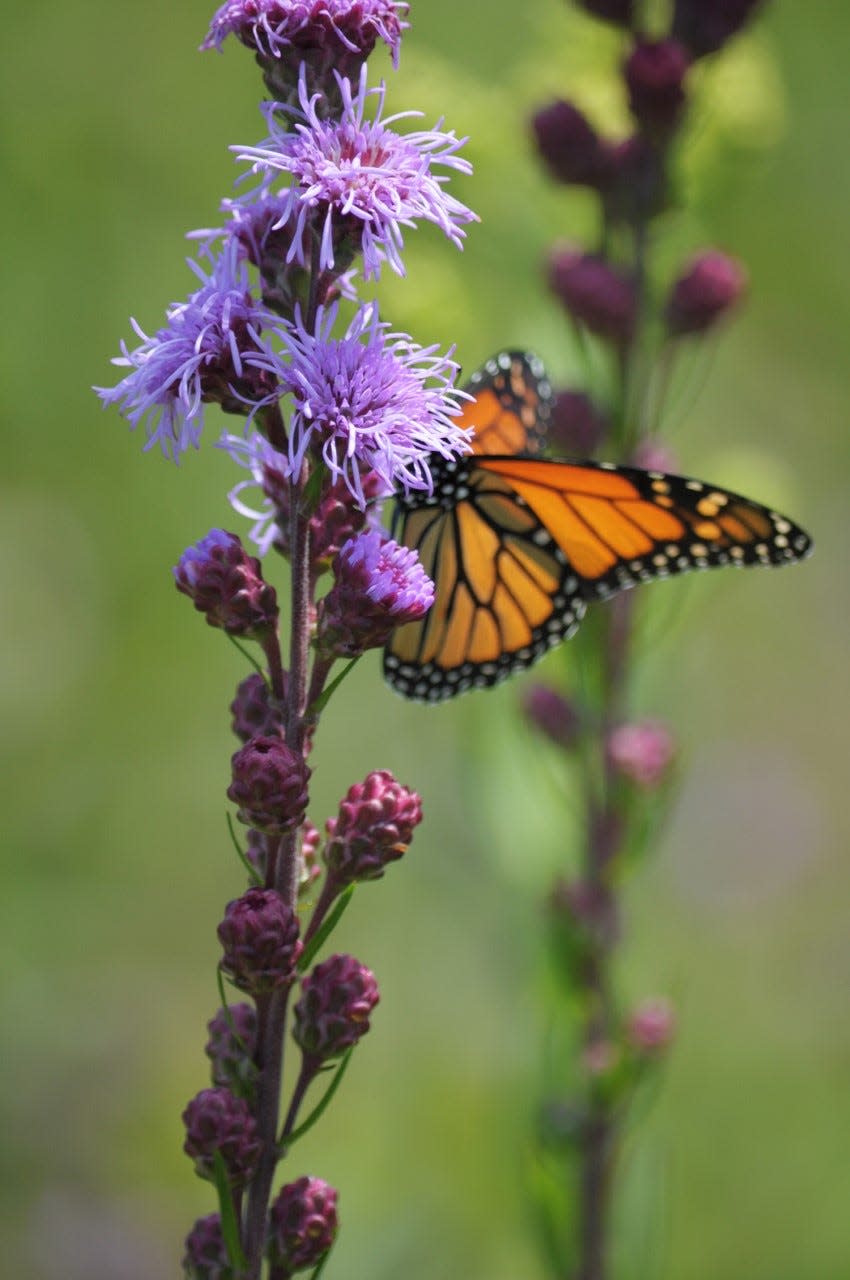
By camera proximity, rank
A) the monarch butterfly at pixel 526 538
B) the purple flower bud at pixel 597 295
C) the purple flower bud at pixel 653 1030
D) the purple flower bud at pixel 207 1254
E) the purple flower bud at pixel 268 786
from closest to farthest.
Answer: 1. the purple flower bud at pixel 268 786
2. the purple flower bud at pixel 207 1254
3. the monarch butterfly at pixel 526 538
4. the purple flower bud at pixel 653 1030
5. the purple flower bud at pixel 597 295

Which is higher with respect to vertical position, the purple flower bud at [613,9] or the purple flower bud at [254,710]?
the purple flower bud at [613,9]

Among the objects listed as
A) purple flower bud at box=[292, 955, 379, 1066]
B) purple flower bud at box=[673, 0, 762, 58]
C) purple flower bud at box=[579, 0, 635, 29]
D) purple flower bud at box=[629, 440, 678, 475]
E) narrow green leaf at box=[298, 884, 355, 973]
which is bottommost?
purple flower bud at box=[292, 955, 379, 1066]

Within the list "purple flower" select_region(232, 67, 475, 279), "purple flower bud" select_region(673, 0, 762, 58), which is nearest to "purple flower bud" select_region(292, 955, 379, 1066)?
"purple flower" select_region(232, 67, 475, 279)

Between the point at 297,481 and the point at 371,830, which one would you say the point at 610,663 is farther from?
the point at 297,481

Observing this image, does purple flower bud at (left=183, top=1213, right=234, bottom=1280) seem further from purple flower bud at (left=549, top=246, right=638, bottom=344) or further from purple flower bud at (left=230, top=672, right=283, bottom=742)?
purple flower bud at (left=549, top=246, right=638, bottom=344)

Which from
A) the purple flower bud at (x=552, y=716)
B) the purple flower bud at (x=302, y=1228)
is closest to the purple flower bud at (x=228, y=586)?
the purple flower bud at (x=302, y=1228)

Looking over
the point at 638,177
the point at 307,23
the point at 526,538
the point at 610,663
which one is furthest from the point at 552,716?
the point at 307,23

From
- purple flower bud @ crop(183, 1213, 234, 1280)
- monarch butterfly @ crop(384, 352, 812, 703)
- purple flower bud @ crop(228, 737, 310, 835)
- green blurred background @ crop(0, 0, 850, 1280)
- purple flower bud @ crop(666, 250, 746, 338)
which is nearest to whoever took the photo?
purple flower bud @ crop(228, 737, 310, 835)

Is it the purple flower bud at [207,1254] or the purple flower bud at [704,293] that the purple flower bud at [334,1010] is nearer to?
the purple flower bud at [207,1254]
